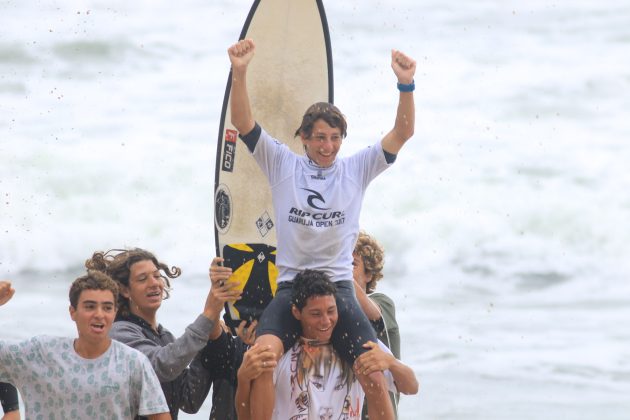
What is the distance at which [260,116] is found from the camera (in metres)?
7.50

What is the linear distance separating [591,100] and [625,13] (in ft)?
8.27

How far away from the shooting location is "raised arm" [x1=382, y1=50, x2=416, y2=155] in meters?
5.91

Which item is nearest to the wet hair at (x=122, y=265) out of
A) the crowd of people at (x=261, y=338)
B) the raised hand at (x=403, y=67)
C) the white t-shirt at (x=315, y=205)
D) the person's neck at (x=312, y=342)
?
the crowd of people at (x=261, y=338)

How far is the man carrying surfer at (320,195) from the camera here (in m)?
5.74

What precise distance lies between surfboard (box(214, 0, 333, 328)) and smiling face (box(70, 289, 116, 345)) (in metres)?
1.68

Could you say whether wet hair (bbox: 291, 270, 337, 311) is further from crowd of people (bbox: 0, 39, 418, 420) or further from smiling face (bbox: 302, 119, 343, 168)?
smiling face (bbox: 302, 119, 343, 168)

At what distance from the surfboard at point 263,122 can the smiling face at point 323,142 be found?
1.15 m

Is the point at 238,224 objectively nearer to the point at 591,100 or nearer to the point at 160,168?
the point at 160,168

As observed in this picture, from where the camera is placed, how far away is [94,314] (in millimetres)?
5230

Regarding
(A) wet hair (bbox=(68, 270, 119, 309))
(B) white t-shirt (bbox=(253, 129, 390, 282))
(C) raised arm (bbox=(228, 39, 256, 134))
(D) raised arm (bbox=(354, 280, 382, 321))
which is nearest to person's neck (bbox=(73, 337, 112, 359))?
(A) wet hair (bbox=(68, 270, 119, 309))

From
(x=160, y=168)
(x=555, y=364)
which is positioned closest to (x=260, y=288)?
(x=555, y=364)

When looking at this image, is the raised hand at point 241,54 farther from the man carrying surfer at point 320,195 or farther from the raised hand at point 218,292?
the raised hand at point 218,292

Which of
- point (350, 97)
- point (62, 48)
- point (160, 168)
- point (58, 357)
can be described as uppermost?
point (62, 48)

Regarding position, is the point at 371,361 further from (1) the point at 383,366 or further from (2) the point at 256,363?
(2) the point at 256,363
